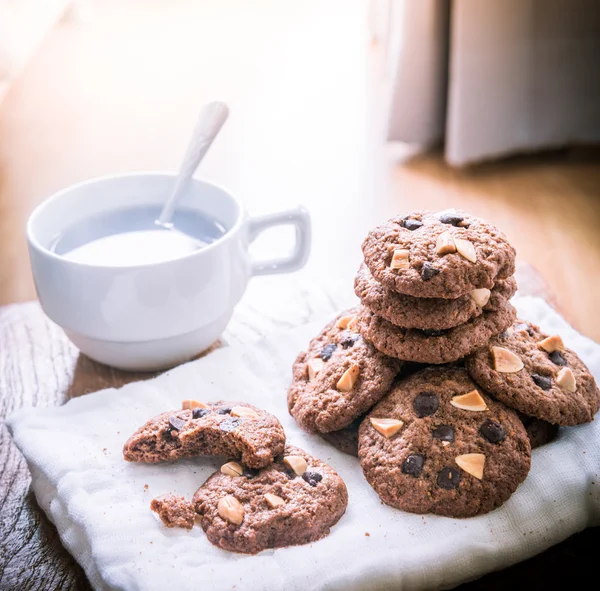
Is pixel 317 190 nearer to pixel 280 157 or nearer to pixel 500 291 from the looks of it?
pixel 280 157

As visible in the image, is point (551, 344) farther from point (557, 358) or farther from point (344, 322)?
point (344, 322)

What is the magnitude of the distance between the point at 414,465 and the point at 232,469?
0.70 feet

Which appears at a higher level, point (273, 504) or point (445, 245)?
point (445, 245)

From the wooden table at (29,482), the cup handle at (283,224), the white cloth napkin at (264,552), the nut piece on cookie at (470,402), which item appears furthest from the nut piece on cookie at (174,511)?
the cup handle at (283,224)

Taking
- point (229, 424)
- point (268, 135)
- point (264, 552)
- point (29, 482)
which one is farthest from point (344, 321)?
point (268, 135)

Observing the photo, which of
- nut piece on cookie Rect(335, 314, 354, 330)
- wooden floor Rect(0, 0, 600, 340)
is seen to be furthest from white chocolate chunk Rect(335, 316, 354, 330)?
wooden floor Rect(0, 0, 600, 340)

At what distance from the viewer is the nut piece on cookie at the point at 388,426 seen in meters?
0.90

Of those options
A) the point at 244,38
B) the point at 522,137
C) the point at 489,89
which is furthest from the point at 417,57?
the point at 244,38

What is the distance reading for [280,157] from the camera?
2.12 m

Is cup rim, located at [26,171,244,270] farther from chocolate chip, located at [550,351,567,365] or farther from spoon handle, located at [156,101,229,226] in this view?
chocolate chip, located at [550,351,567,365]

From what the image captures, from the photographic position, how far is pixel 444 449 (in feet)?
2.87

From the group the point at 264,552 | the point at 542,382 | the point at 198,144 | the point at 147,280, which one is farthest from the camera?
the point at 198,144

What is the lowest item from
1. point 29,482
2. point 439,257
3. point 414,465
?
point 29,482

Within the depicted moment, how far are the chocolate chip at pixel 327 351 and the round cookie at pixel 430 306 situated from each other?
0.42 ft
